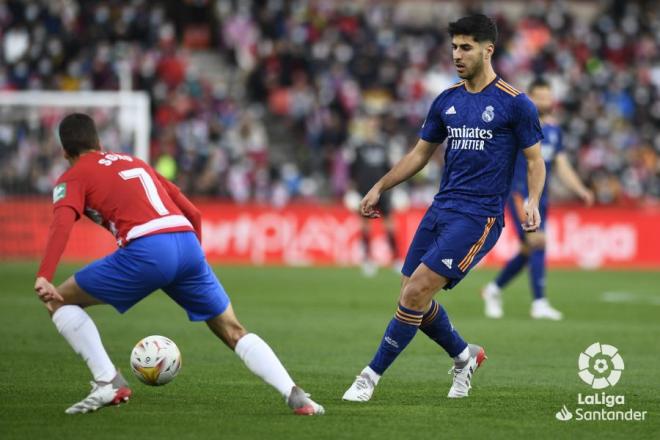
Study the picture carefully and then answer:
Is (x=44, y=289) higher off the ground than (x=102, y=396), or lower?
higher

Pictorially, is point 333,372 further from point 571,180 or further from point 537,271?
point 571,180

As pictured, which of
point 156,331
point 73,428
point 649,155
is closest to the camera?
point 73,428

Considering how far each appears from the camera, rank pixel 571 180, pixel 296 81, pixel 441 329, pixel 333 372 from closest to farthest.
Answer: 1. pixel 441 329
2. pixel 333 372
3. pixel 571 180
4. pixel 296 81

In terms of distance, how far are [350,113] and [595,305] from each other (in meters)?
14.7

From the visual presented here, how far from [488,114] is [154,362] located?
2.89m

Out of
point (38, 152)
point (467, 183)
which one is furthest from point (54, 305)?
point (38, 152)

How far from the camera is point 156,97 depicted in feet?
96.7

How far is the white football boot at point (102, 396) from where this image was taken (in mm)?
7641

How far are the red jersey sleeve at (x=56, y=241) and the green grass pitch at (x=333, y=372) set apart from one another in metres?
0.94

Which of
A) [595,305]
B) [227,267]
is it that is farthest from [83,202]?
[227,267]

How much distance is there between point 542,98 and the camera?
14188mm

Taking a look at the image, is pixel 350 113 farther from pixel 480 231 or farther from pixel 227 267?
pixel 480 231

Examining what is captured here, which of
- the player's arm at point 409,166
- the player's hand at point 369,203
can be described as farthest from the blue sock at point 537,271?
the player's hand at point 369,203

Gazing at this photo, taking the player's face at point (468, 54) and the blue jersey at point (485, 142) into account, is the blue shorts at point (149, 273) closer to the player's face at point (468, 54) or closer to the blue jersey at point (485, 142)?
the blue jersey at point (485, 142)
